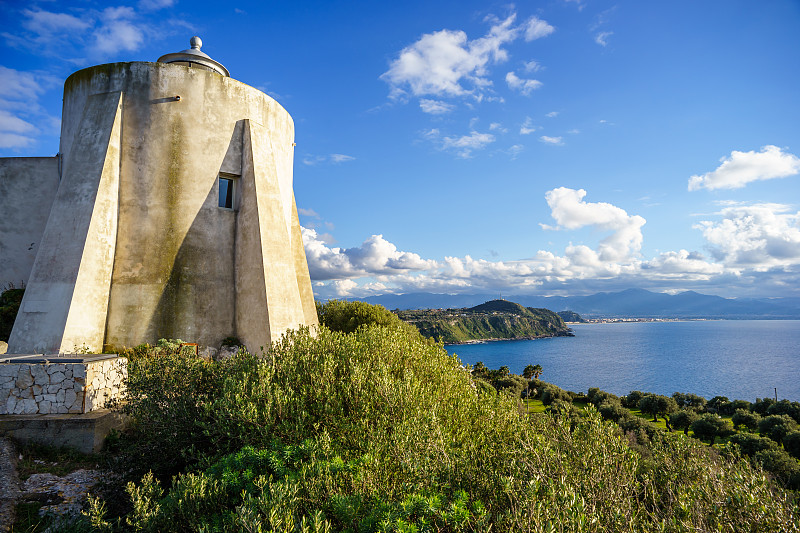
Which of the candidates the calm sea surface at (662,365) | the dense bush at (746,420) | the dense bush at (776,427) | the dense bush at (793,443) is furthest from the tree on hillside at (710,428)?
the calm sea surface at (662,365)

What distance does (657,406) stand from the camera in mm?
46594

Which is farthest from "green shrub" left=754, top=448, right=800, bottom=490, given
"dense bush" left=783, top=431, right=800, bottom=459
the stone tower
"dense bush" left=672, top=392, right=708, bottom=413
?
"dense bush" left=672, top=392, right=708, bottom=413

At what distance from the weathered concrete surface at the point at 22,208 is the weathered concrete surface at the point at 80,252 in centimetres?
481

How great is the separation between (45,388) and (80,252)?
498cm

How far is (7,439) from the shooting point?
8.52 metres

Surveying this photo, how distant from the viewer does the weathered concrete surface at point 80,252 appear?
12.0m

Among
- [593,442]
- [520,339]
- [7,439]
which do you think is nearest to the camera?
[593,442]

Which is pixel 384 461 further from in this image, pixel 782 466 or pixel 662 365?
pixel 662 365

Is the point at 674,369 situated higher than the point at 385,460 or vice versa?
the point at 385,460

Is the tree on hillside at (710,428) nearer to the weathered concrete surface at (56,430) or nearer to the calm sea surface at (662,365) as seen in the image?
the weathered concrete surface at (56,430)

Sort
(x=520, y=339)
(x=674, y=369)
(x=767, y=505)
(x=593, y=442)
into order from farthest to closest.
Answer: (x=520, y=339), (x=674, y=369), (x=593, y=442), (x=767, y=505)

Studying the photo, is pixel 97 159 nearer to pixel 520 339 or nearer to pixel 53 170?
pixel 53 170

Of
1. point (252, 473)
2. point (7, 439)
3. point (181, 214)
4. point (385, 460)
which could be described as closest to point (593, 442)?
point (385, 460)

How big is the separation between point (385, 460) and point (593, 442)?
338 centimetres
